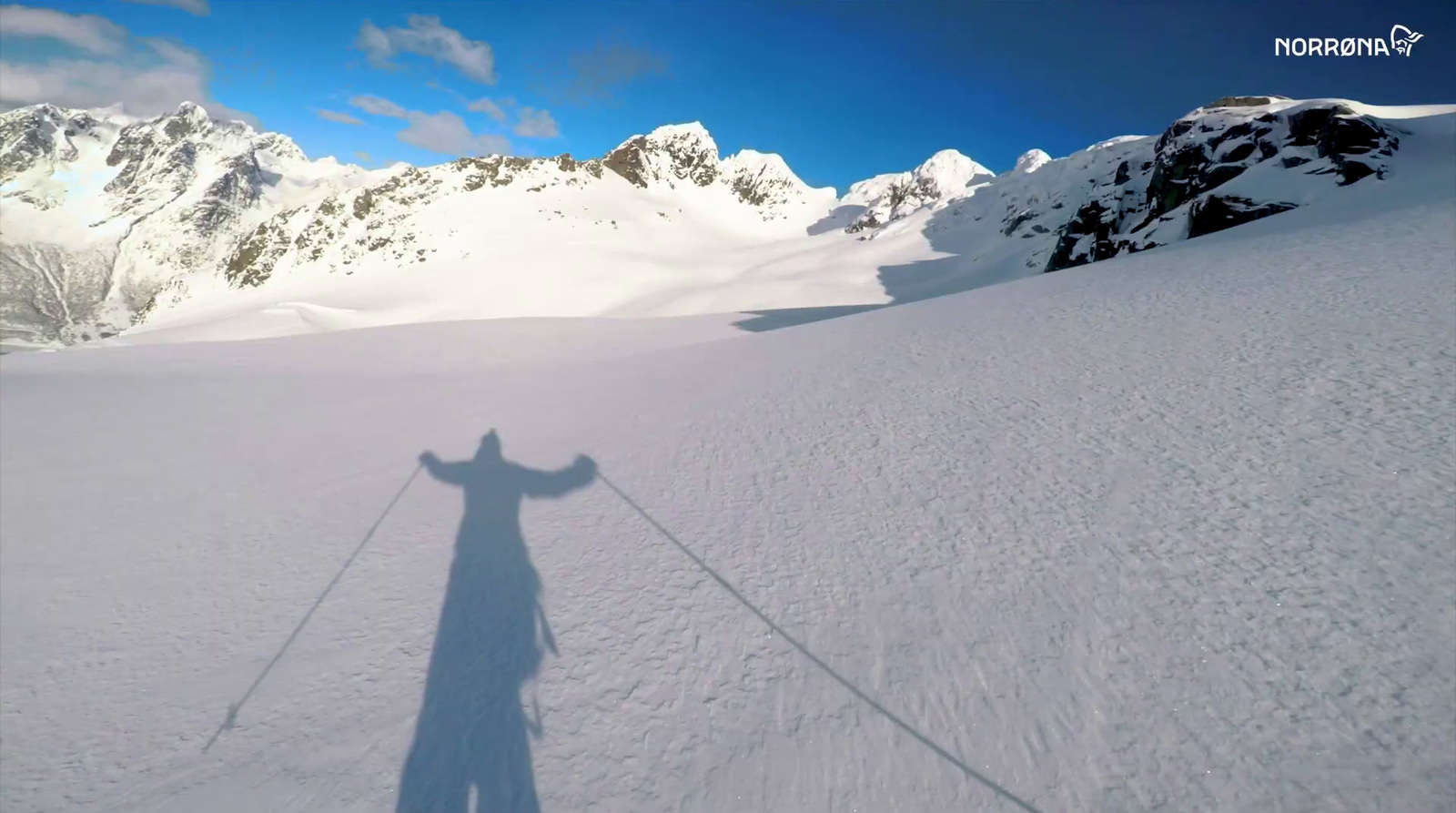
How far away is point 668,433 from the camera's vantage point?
9898 mm

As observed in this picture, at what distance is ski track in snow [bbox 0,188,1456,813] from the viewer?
377 cm

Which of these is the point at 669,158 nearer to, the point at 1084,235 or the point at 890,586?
the point at 1084,235

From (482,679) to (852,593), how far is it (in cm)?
340

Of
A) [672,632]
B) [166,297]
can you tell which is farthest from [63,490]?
[166,297]

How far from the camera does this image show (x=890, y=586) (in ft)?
17.3

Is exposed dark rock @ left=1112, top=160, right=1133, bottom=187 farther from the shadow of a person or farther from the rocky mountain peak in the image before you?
the rocky mountain peak

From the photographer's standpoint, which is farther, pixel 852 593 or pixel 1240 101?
pixel 1240 101

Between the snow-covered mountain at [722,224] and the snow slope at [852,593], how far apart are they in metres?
27.0

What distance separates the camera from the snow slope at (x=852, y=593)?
12.4 ft

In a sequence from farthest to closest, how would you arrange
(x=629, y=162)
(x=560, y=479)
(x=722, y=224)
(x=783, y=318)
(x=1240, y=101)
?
1. (x=629, y=162)
2. (x=722, y=224)
3. (x=1240, y=101)
4. (x=783, y=318)
5. (x=560, y=479)

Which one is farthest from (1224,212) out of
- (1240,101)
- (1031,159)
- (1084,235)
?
(1031,159)

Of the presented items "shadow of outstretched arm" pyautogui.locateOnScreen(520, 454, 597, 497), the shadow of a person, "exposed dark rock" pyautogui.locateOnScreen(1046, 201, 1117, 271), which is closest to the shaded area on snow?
"shadow of outstretched arm" pyautogui.locateOnScreen(520, 454, 597, 497)

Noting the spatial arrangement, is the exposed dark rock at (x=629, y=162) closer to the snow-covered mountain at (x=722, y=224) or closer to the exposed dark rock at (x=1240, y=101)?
the snow-covered mountain at (x=722, y=224)

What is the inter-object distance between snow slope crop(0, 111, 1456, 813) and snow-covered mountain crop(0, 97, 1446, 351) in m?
27.0
